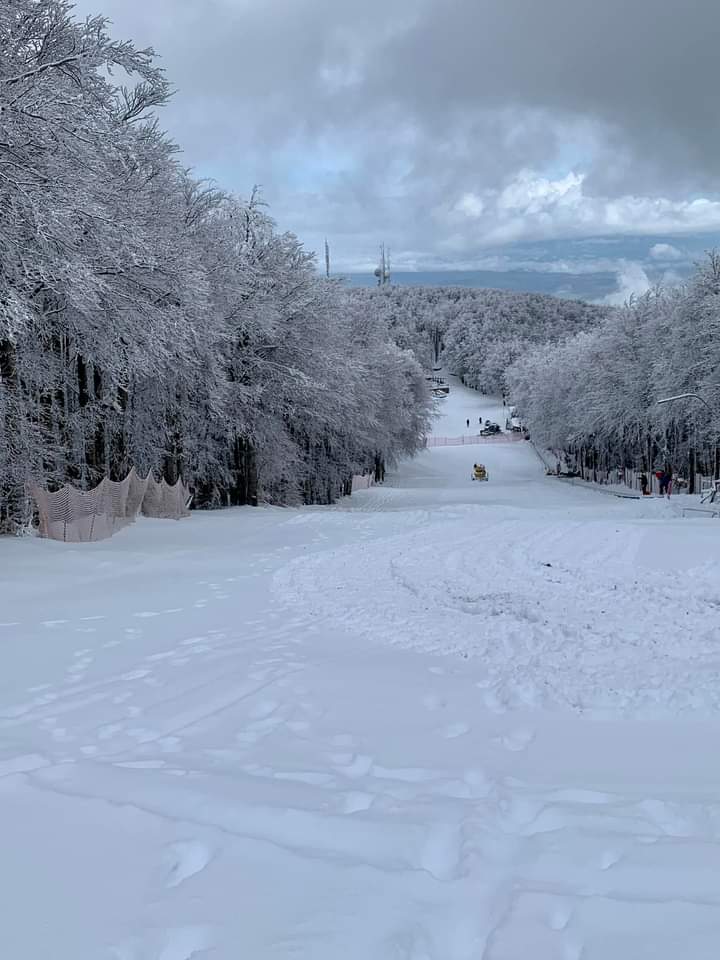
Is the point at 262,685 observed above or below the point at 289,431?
below

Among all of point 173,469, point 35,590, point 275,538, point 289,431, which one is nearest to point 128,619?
point 35,590

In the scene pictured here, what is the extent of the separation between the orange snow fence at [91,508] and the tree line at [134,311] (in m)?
0.99

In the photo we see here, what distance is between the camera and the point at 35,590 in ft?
33.4

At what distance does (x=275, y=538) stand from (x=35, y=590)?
740 cm

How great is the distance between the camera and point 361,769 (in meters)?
4.39

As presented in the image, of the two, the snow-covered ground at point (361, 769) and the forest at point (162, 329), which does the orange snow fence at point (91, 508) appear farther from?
the snow-covered ground at point (361, 769)

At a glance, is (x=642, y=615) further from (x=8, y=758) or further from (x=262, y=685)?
(x=8, y=758)

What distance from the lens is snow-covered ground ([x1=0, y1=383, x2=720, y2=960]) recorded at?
8.95 ft

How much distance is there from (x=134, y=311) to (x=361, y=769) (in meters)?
12.1

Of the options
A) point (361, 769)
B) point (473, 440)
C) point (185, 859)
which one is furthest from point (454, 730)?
point (473, 440)

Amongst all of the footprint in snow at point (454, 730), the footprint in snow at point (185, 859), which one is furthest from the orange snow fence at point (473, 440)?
the footprint in snow at point (185, 859)

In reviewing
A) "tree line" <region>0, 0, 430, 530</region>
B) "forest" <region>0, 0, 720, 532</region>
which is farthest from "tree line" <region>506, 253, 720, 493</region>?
"tree line" <region>0, 0, 430, 530</region>

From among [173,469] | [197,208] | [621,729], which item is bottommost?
[621,729]

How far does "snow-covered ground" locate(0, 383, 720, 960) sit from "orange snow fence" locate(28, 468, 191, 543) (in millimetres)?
3430
